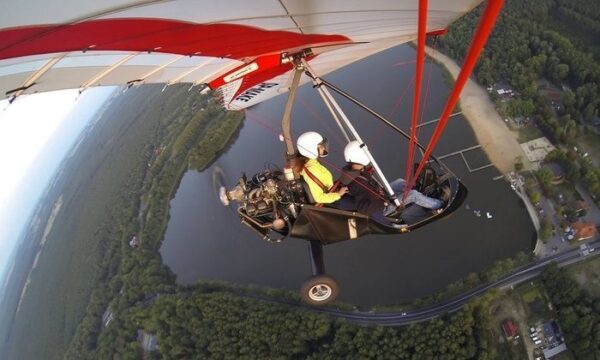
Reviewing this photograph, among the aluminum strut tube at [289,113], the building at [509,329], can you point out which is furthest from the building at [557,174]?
the aluminum strut tube at [289,113]

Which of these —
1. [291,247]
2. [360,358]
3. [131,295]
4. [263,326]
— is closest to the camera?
[360,358]

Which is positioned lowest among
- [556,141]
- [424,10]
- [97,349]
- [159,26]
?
[424,10]

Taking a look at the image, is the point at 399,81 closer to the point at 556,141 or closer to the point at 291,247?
the point at 556,141

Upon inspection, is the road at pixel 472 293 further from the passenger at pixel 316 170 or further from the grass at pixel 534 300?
the passenger at pixel 316 170

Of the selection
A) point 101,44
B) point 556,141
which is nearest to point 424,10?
point 101,44

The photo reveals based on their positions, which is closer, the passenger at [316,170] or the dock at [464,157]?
the passenger at [316,170]

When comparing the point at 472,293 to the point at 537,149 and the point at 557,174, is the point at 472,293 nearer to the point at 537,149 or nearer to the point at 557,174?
the point at 557,174
